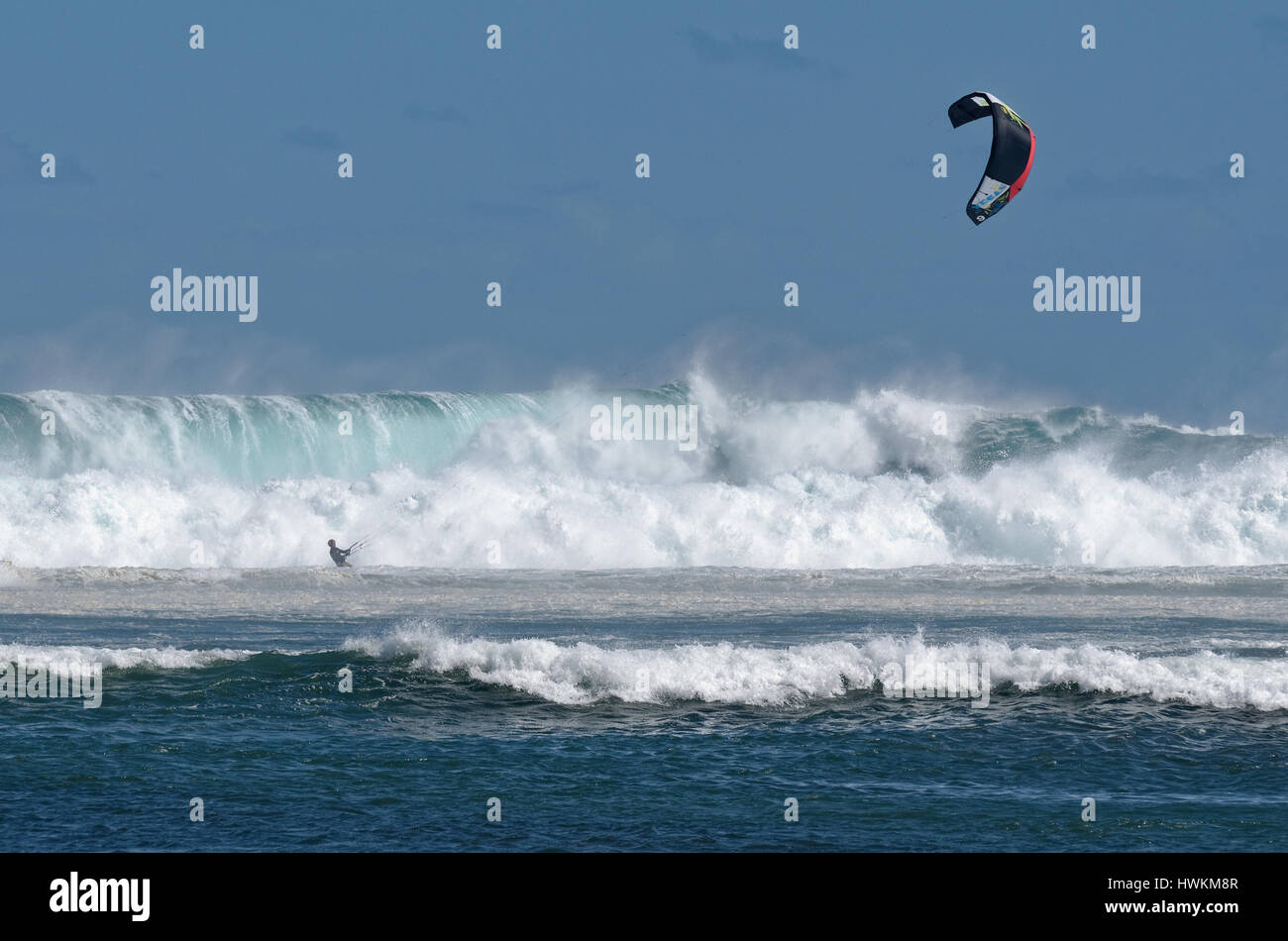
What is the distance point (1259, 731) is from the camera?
11.6 metres

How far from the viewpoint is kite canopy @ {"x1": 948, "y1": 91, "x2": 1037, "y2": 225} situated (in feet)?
81.4

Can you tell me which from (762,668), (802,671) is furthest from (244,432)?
(802,671)

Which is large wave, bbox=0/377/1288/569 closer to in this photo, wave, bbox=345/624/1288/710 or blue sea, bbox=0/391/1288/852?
blue sea, bbox=0/391/1288/852

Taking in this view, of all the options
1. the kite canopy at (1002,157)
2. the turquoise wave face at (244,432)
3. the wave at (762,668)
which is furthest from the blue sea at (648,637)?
the kite canopy at (1002,157)

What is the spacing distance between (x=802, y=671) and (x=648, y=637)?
4.39 meters

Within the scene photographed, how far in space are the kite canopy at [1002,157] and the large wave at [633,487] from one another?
1057cm

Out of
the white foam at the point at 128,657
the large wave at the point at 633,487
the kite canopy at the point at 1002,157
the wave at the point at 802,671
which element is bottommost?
the wave at the point at 802,671

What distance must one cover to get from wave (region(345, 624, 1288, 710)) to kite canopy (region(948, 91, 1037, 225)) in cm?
1237

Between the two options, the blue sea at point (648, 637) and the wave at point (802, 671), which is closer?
the blue sea at point (648, 637)

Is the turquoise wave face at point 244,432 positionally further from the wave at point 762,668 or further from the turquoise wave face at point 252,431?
the wave at point 762,668

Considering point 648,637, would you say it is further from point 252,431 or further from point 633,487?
point 252,431

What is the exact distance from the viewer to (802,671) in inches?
526

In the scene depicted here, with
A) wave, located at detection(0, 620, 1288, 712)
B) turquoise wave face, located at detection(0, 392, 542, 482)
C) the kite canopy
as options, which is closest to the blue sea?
wave, located at detection(0, 620, 1288, 712)

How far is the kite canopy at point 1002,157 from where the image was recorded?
81.4ft
